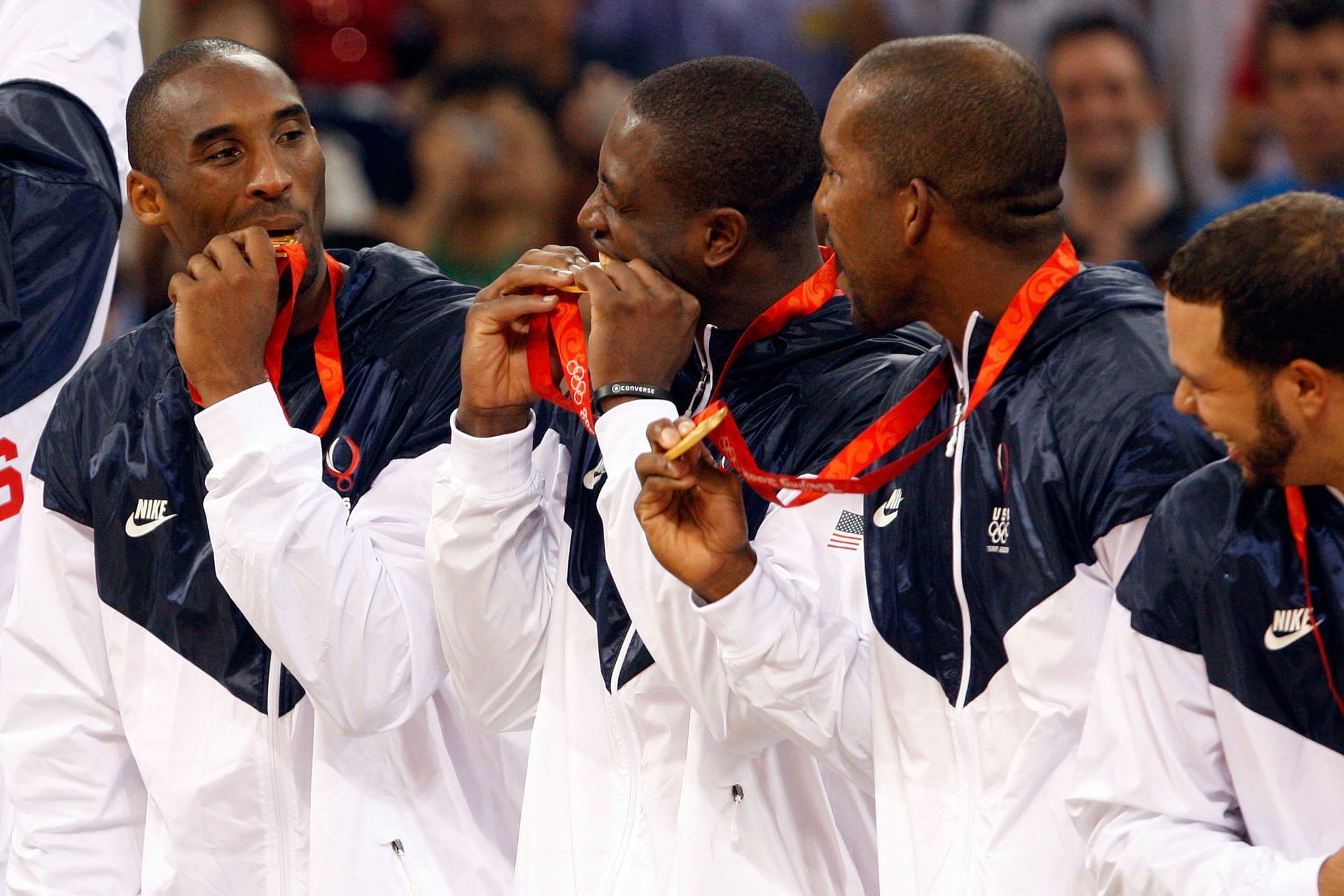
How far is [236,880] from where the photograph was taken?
2957 mm

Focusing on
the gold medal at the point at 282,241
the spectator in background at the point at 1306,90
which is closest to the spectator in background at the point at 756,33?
the spectator in background at the point at 1306,90

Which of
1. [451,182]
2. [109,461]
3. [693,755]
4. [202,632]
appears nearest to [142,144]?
[109,461]

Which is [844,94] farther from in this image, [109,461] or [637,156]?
[109,461]

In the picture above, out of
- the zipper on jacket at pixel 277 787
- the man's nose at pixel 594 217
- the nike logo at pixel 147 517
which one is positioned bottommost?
the zipper on jacket at pixel 277 787

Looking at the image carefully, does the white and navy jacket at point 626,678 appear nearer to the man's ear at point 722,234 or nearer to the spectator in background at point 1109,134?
the man's ear at point 722,234

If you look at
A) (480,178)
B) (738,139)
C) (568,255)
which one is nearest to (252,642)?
(568,255)

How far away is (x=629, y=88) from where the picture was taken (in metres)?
6.87

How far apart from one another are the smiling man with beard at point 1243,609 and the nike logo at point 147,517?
1651 mm

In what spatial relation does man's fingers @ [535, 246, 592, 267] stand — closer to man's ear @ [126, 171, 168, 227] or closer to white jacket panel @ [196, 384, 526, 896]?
white jacket panel @ [196, 384, 526, 896]

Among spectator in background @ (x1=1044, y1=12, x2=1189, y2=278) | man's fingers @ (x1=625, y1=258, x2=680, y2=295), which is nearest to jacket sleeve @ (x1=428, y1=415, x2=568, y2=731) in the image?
man's fingers @ (x1=625, y1=258, x2=680, y2=295)

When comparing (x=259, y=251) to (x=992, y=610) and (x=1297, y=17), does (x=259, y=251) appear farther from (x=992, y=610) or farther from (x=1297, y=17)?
(x=1297, y=17)

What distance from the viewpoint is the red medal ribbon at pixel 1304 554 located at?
6.58 feet

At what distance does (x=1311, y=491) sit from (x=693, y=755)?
38.2 inches

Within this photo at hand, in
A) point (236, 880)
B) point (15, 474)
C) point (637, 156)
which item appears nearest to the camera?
point (637, 156)
